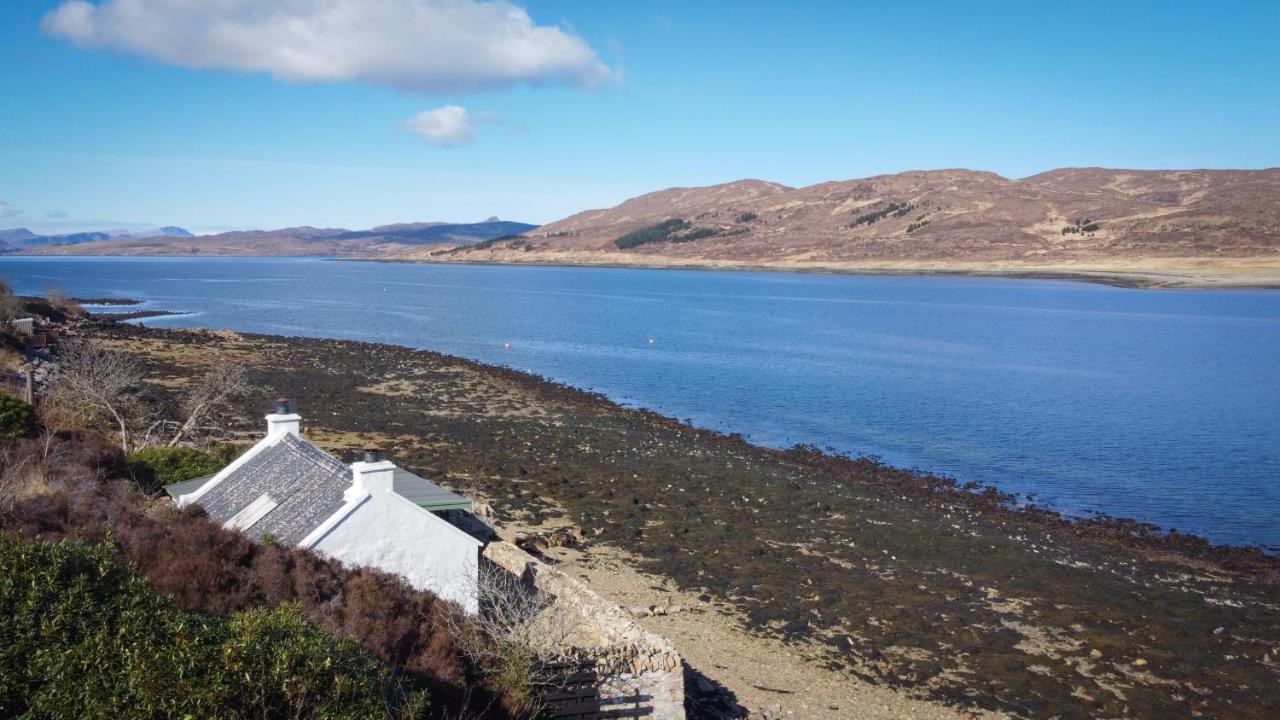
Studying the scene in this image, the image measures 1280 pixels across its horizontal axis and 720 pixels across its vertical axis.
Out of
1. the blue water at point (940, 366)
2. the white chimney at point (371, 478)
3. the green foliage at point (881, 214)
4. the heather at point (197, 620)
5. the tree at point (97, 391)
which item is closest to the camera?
the heather at point (197, 620)

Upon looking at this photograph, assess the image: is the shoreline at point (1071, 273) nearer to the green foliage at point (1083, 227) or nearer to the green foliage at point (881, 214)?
the green foliage at point (1083, 227)

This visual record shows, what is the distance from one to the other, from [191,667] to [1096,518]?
25492 mm

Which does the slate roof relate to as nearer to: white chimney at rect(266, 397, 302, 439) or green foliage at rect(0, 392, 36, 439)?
white chimney at rect(266, 397, 302, 439)

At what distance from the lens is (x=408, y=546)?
12336 mm

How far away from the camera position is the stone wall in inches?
426

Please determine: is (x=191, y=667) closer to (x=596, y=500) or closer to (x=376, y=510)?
(x=376, y=510)

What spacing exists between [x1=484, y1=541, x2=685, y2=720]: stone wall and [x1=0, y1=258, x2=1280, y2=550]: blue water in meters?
19.5

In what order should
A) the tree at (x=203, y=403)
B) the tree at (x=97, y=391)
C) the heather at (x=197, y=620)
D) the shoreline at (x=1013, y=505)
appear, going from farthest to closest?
the shoreline at (x=1013, y=505) < the tree at (x=97, y=391) < the tree at (x=203, y=403) < the heather at (x=197, y=620)

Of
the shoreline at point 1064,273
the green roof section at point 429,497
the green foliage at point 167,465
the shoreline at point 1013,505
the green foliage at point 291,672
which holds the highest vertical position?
the shoreline at point 1064,273

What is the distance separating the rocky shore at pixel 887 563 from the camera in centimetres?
1518

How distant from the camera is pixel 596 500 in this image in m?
24.5

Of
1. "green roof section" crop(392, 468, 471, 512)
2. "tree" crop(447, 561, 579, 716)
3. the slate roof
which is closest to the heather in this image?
"tree" crop(447, 561, 579, 716)

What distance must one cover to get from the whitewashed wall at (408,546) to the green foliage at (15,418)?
10.4m

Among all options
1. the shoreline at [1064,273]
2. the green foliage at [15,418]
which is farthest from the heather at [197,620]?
the shoreline at [1064,273]
